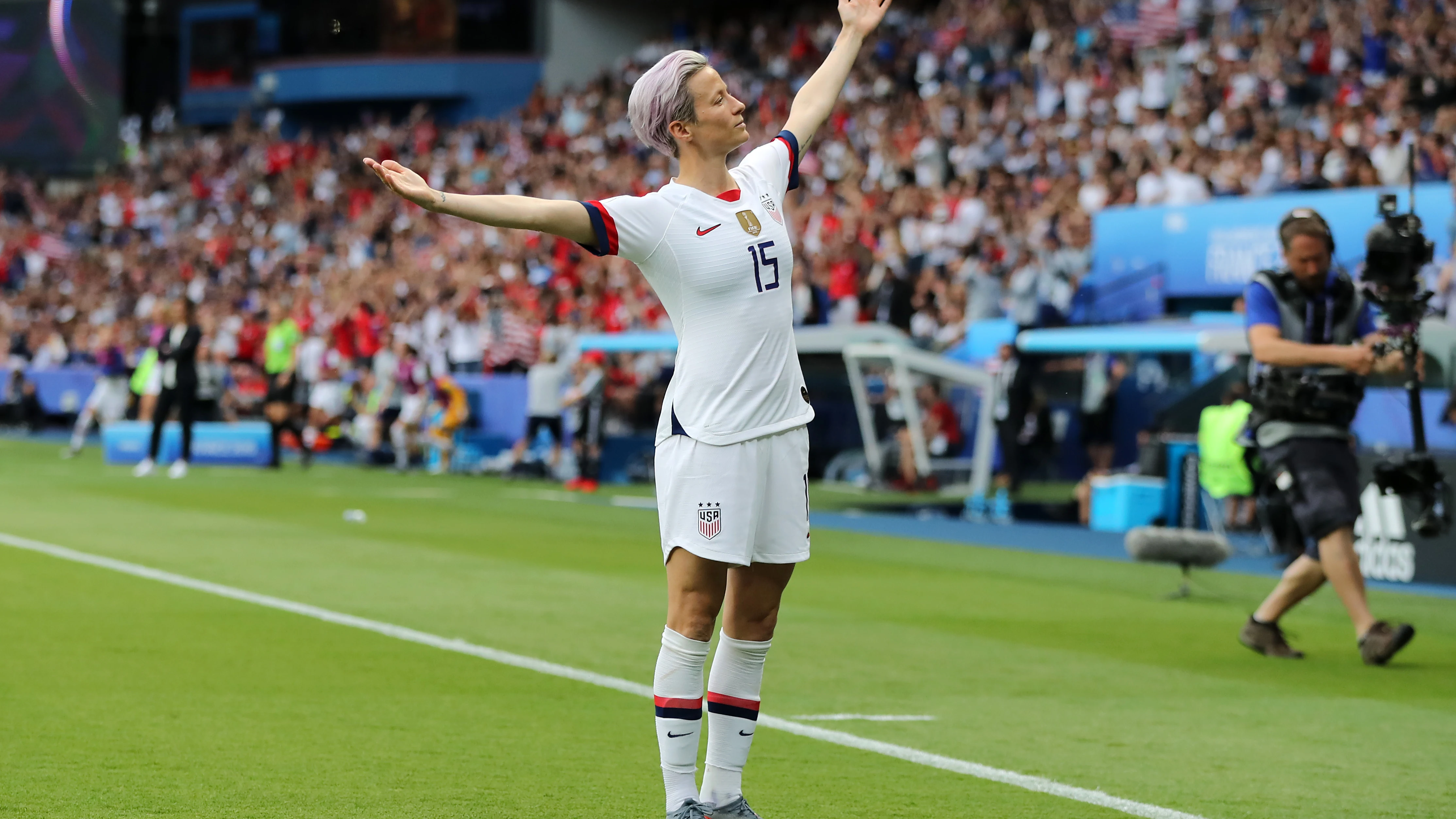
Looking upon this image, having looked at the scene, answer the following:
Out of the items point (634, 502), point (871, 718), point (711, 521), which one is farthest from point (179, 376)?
point (711, 521)

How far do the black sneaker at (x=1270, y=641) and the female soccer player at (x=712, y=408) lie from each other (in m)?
5.50

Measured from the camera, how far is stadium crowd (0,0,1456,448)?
950 inches

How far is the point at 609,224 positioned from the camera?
5145mm

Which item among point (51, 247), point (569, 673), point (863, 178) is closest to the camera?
point (569, 673)

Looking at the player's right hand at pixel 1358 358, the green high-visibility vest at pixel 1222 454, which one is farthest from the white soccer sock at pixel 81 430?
the player's right hand at pixel 1358 358

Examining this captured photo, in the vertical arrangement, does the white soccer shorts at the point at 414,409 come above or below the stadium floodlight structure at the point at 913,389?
below

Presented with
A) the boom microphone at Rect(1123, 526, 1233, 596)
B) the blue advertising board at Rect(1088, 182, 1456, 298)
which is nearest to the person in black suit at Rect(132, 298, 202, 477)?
the blue advertising board at Rect(1088, 182, 1456, 298)

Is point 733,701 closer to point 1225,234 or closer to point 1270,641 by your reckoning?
point 1270,641

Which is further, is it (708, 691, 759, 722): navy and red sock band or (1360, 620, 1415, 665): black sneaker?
(1360, 620, 1415, 665): black sneaker

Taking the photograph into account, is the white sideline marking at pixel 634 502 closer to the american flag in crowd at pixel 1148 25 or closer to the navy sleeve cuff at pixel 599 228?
the american flag in crowd at pixel 1148 25

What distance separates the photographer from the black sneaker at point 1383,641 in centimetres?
958

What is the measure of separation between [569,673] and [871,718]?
1715 mm

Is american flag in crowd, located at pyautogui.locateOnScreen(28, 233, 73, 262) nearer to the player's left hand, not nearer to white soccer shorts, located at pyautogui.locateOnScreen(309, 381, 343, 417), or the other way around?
white soccer shorts, located at pyautogui.locateOnScreen(309, 381, 343, 417)

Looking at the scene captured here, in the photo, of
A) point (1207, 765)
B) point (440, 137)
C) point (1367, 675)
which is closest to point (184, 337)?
point (1367, 675)
